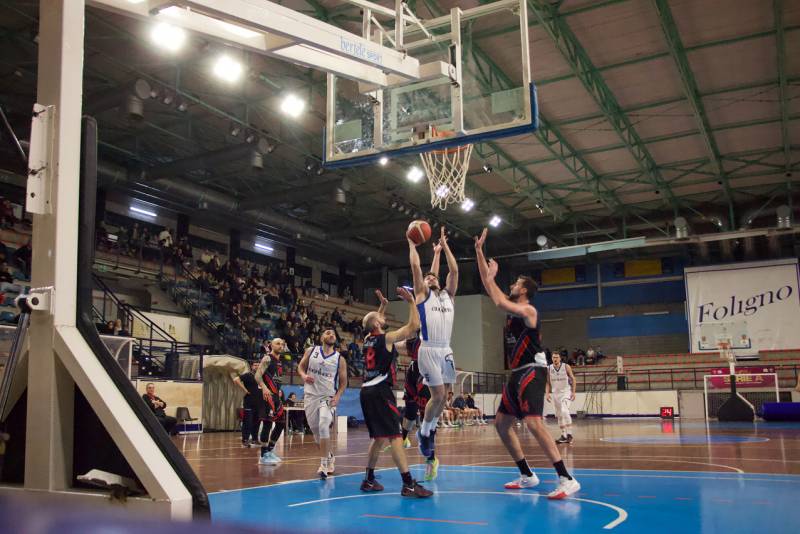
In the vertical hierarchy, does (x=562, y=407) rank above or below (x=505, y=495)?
above

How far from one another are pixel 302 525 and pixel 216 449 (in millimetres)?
9186

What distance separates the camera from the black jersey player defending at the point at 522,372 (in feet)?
23.1

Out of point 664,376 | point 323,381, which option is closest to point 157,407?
point 323,381

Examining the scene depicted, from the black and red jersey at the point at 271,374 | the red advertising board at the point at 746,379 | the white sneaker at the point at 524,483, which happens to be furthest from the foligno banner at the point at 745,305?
the white sneaker at the point at 524,483

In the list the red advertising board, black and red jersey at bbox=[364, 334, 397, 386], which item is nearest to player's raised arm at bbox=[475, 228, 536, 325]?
black and red jersey at bbox=[364, 334, 397, 386]

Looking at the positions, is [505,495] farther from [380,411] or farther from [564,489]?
[380,411]

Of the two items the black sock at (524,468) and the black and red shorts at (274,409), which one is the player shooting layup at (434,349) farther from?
the black and red shorts at (274,409)

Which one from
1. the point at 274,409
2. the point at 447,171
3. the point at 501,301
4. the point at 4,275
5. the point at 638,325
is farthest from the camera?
the point at 638,325

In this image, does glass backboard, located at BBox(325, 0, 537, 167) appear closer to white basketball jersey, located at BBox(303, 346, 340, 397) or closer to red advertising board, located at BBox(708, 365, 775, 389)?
white basketball jersey, located at BBox(303, 346, 340, 397)

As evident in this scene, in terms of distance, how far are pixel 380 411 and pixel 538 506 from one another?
1.85 metres

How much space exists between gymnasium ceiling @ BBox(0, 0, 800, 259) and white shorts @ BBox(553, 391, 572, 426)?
8.26 meters

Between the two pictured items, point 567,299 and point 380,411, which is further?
point 567,299

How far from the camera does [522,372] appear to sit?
23.7ft

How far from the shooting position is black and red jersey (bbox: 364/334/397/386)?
7.40 m
